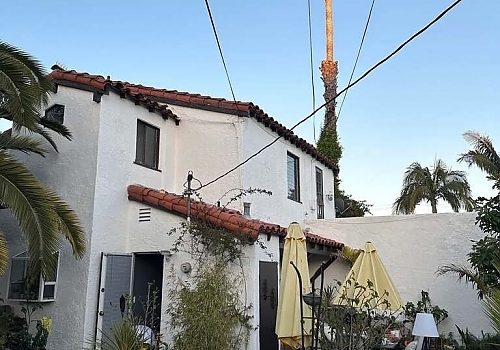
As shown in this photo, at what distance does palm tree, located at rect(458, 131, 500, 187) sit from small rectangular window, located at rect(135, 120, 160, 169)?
40.1ft

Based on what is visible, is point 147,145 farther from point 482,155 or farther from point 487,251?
point 482,155

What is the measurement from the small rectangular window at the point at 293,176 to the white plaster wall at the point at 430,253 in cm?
296

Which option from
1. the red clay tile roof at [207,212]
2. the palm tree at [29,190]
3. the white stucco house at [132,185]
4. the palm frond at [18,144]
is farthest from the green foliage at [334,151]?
the palm tree at [29,190]

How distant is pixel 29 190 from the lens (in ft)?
31.1

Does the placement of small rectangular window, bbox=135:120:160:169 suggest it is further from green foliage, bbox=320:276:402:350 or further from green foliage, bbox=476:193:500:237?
green foliage, bbox=476:193:500:237

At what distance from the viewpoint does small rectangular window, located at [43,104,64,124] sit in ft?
44.2

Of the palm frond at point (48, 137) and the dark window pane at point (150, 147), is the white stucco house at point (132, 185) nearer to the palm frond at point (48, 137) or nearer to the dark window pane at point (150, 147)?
the dark window pane at point (150, 147)

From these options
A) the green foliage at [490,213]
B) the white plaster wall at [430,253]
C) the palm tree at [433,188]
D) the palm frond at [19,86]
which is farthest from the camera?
the palm tree at [433,188]

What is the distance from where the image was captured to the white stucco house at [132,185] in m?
11.8

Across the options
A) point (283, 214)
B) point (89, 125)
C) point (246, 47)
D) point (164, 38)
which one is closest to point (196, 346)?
point (89, 125)

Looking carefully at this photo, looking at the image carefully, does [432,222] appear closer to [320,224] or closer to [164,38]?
[320,224]

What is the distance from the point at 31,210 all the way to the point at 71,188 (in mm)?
3242

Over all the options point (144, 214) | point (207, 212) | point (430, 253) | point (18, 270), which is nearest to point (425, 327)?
point (207, 212)

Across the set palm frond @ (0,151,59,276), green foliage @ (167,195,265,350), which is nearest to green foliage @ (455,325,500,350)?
green foliage @ (167,195,265,350)
